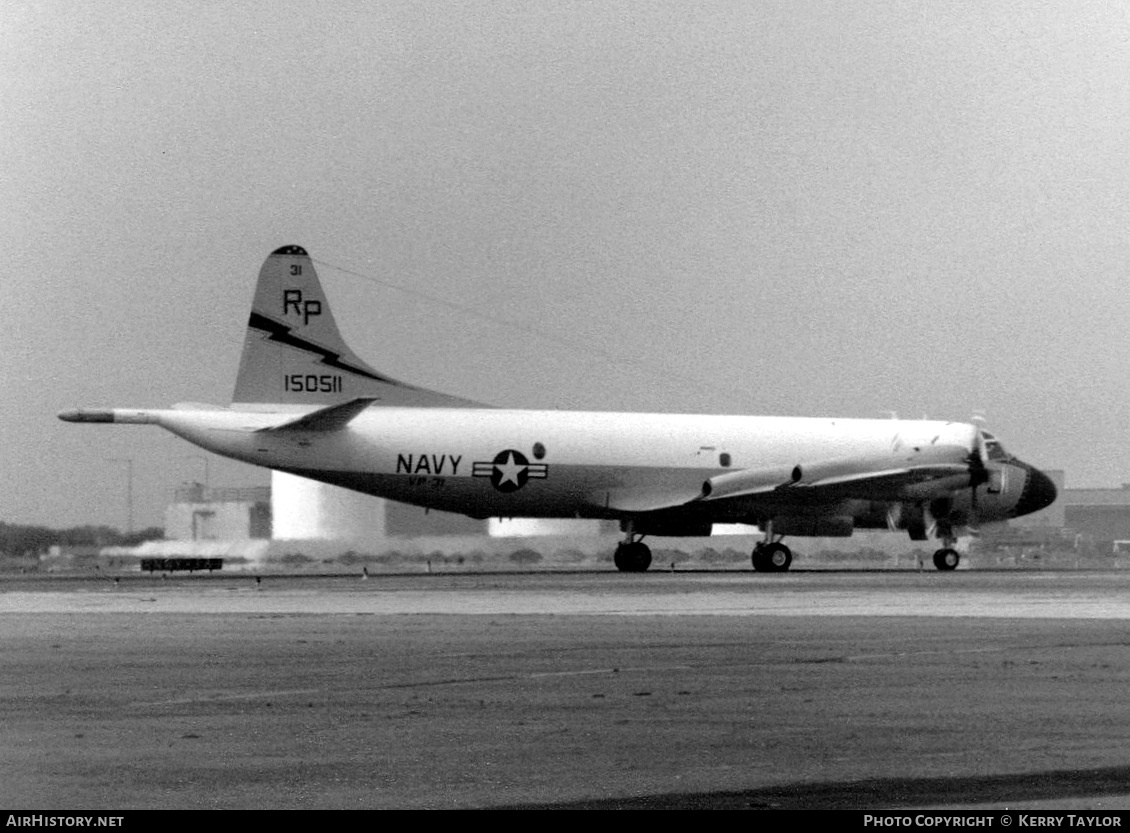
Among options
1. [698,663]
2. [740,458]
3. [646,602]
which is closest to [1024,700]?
[698,663]

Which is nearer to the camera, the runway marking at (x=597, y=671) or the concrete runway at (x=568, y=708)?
the concrete runway at (x=568, y=708)

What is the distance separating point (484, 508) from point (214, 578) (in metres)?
8.48

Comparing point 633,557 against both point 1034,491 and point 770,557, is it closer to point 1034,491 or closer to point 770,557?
point 770,557

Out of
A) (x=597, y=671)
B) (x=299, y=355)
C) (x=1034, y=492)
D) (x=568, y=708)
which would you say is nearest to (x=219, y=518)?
(x=299, y=355)

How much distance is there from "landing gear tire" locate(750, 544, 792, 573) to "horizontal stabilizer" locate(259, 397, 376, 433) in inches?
516

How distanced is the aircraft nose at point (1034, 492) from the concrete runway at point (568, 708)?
1267 inches

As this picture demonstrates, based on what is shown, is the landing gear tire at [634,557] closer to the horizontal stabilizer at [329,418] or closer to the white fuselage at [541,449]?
the white fuselage at [541,449]

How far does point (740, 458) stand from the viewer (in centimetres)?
6112

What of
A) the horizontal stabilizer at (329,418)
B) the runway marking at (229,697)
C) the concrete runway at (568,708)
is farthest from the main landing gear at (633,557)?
the runway marking at (229,697)

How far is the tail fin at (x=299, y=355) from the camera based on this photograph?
5625 centimetres

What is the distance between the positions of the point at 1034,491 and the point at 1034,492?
3cm

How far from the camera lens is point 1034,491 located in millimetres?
64188

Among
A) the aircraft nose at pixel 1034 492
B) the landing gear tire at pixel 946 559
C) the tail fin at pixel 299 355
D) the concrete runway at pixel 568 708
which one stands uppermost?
the tail fin at pixel 299 355
